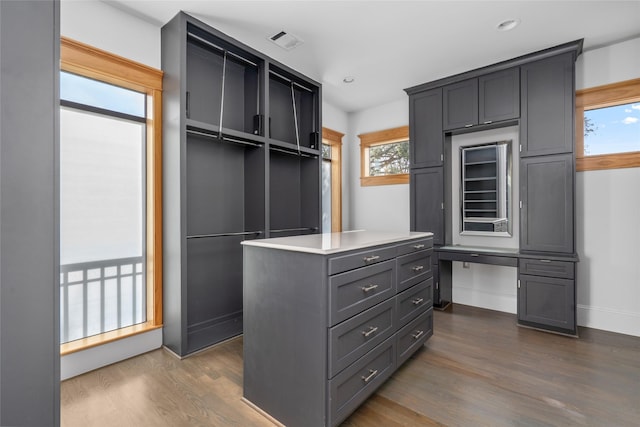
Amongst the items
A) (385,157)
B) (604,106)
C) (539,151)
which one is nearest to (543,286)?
(539,151)

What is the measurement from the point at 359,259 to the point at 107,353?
2.24 m

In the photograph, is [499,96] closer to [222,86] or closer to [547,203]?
[547,203]

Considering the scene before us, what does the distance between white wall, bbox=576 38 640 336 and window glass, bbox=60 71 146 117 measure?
466 centimetres

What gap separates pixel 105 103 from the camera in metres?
2.56

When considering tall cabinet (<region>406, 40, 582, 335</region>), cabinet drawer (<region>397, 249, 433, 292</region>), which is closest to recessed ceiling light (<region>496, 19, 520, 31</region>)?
tall cabinet (<region>406, 40, 582, 335</region>)

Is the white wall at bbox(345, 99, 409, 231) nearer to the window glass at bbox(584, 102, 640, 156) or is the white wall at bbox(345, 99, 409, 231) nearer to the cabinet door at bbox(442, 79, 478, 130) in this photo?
the cabinet door at bbox(442, 79, 478, 130)

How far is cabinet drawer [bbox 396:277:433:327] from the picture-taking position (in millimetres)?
2244

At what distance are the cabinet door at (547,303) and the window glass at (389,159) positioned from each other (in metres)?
2.31

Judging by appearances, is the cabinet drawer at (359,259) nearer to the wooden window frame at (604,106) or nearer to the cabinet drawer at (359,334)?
the cabinet drawer at (359,334)

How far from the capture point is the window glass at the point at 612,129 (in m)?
3.13

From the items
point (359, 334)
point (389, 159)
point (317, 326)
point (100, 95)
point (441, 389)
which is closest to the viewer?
point (317, 326)

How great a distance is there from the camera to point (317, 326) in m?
1.61

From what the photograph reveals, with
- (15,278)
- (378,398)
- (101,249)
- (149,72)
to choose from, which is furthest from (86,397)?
(149,72)

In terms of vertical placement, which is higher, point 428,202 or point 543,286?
point 428,202
